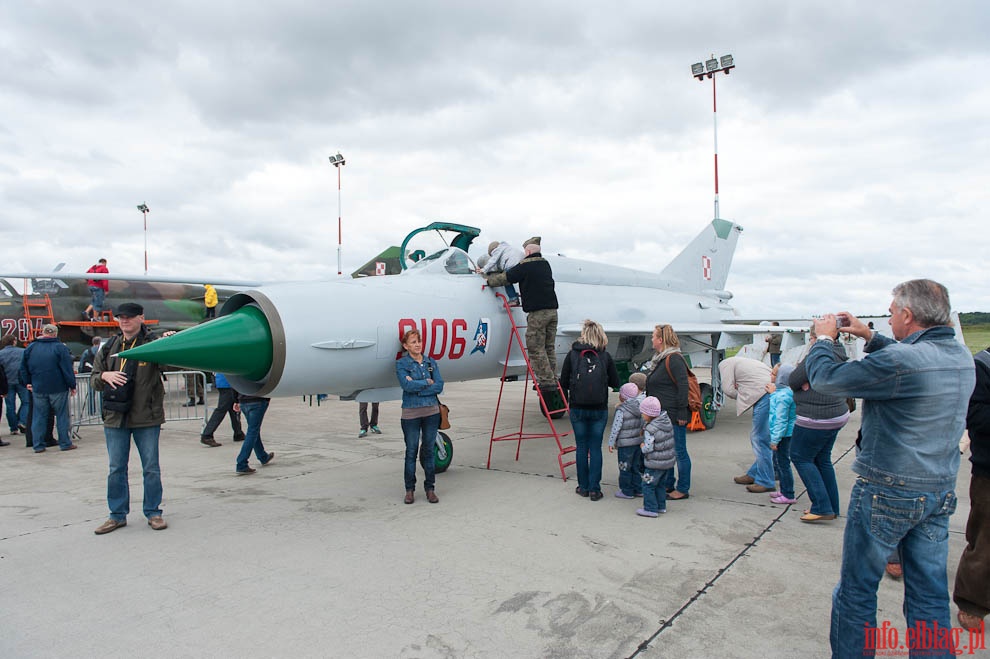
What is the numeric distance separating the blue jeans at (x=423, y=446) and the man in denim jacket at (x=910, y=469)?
11.8 feet

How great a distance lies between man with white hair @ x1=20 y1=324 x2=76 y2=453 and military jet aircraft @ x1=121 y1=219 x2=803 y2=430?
5.07 m

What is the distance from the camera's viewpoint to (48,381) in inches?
330

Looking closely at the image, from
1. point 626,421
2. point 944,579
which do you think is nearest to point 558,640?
point 944,579

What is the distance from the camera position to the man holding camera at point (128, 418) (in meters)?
4.67

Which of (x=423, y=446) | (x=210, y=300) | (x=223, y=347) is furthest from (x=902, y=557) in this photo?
(x=210, y=300)

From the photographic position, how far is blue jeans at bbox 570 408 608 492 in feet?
17.8

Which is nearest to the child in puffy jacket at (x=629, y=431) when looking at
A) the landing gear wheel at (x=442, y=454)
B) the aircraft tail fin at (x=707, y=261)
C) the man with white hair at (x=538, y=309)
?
the man with white hair at (x=538, y=309)

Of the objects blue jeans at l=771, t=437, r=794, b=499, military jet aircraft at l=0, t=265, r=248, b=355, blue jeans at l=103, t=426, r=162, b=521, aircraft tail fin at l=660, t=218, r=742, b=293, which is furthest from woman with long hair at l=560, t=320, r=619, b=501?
military jet aircraft at l=0, t=265, r=248, b=355

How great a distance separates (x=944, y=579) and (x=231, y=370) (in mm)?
4562

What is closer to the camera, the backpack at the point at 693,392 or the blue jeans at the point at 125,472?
the blue jeans at the point at 125,472

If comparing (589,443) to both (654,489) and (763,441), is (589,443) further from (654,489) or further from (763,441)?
(763,441)

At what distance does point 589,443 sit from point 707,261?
29.2 feet

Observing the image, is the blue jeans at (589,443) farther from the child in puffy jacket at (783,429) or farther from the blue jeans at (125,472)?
the blue jeans at (125,472)

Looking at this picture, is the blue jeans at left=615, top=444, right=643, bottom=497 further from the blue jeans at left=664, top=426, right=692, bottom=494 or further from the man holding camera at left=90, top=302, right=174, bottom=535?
the man holding camera at left=90, top=302, right=174, bottom=535
